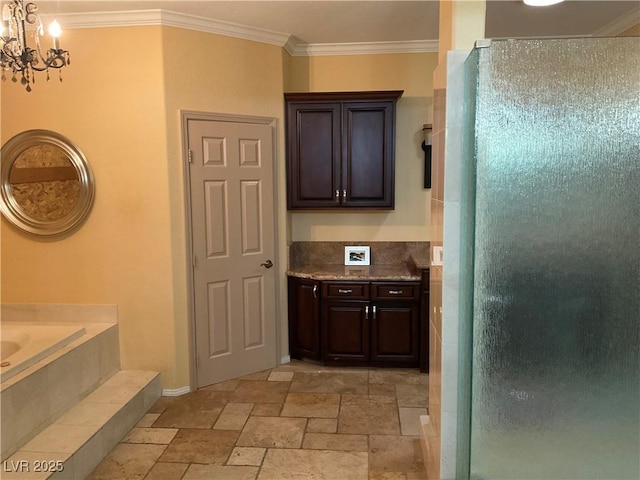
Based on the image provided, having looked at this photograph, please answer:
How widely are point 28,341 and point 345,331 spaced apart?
2273 millimetres

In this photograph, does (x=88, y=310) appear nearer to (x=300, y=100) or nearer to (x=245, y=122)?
(x=245, y=122)

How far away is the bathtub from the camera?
2750 millimetres

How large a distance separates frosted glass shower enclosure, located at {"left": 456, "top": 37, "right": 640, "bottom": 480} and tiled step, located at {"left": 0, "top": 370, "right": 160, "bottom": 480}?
2052 mm

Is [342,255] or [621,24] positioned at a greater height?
[621,24]

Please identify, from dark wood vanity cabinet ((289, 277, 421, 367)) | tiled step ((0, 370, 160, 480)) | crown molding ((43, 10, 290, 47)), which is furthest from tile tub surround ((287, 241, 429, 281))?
crown molding ((43, 10, 290, 47))

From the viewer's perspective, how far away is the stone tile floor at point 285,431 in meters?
2.67

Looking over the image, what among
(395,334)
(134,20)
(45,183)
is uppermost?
(134,20)

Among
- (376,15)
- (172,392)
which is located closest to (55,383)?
(172,392)

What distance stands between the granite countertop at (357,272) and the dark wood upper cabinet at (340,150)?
54 cm

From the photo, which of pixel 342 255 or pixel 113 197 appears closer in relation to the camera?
pixel 113 197

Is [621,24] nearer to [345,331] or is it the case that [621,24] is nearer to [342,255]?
[342,255]

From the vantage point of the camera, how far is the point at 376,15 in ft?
11.3

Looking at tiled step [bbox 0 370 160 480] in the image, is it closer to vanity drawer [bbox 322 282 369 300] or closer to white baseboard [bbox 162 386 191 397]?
white baseboard [bbox 162 386 191 397]

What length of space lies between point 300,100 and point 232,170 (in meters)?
0.83
